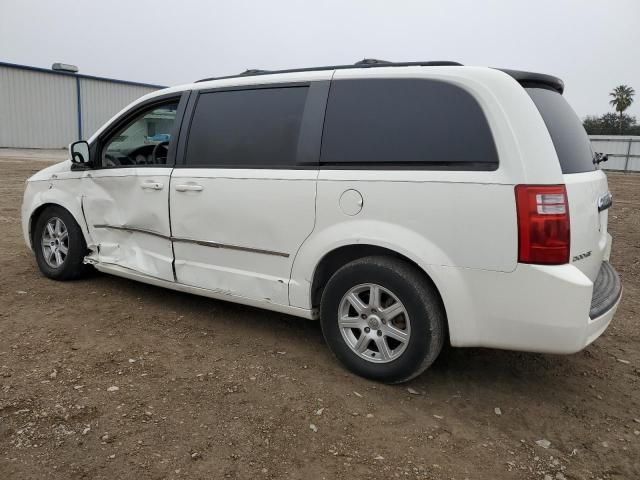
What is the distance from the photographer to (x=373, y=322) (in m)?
3.27

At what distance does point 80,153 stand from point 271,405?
3042 millimetres

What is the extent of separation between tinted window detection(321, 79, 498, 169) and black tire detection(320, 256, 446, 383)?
24.4 inches

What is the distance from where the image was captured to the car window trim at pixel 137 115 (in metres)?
4.21

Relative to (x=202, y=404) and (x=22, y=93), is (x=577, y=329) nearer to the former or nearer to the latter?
(x=202, y=404)

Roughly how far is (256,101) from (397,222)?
4.78ft

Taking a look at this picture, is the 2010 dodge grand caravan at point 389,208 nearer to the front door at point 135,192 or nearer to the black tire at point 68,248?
the front door at point 135,192

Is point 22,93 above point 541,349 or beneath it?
above

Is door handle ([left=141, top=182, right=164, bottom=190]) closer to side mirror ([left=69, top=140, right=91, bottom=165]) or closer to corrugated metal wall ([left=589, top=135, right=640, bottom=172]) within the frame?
side mirror ([left=69, top=140, right=91, bottom=165])

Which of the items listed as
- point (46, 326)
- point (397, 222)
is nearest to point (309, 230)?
point (397, 222)

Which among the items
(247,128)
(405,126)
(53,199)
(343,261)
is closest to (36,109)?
(53,199)

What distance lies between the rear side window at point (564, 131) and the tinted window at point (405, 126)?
0.39 meters

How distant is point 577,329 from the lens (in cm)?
278

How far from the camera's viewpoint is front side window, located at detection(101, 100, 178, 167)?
181 inches

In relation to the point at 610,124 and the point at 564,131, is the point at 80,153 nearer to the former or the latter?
the point at 564,131
